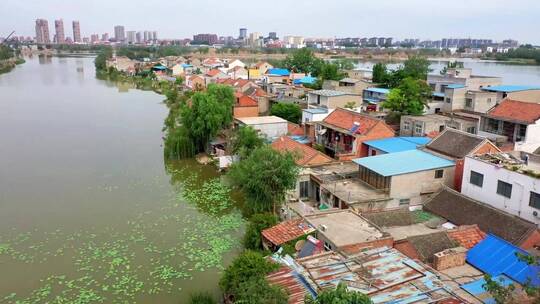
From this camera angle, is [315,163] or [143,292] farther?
[315,163]

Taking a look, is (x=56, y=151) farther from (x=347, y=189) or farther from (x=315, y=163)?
(x=347, y=189)

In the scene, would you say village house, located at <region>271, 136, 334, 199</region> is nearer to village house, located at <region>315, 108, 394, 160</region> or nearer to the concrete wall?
village house, located at <region>315, 108, 394, 160</region>

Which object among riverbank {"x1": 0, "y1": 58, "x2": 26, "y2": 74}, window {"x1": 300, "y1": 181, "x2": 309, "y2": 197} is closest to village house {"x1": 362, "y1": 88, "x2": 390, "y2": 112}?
window {"x1": 300, "y1": 181, "x2": 309, "y2": 197}

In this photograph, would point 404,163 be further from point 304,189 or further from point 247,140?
point 247,140

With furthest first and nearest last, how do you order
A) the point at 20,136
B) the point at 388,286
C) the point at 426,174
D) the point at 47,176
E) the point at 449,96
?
1. the point at 20,136
2. the point at 449,96
3. the point at 47,176
4. the point at 426,174
5. the point at 388,286

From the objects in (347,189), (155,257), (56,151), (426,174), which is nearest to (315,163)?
(347,189)

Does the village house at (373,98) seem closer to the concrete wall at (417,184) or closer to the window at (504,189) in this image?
the concrete wall at (417,184)
